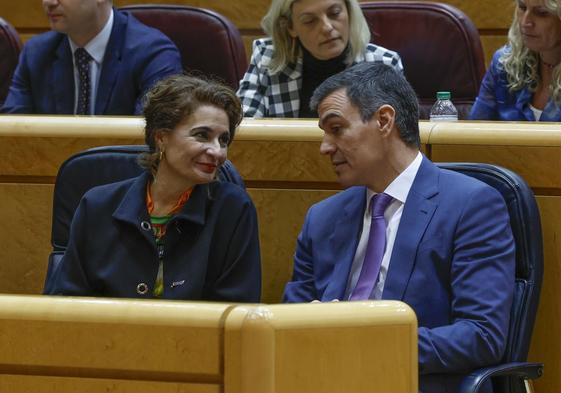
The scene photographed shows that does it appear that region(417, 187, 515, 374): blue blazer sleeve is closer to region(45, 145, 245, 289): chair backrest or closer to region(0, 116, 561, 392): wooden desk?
region(0, 116, 561, 392): wooden desk

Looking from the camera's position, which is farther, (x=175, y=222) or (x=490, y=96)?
(x=490, y=96)

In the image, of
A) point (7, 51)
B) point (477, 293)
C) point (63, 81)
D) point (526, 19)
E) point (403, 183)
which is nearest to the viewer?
point (477, 293)

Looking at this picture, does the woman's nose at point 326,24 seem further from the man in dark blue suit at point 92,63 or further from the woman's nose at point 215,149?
the woman's nose at point 215,149

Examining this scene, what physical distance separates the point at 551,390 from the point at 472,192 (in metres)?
0.32

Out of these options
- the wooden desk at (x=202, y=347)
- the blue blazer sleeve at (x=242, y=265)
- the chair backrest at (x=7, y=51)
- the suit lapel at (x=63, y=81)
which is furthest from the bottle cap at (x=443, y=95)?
the wooden desk at (x=202, y=347)

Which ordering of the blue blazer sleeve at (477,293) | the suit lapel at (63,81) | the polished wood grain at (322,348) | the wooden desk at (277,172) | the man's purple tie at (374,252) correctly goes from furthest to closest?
the suit lapel at (63,81)
the wooden desk at (277,172)
the man's purple tie at (374,252)
the blue blazer sleeve at (477,293)
the polished wood grain at (322,348)

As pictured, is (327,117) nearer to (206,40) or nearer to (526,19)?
(526,19)

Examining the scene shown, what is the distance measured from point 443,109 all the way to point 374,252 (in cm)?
56

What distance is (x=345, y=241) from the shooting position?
1.39m

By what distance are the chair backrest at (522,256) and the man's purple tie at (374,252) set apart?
0.44 feet

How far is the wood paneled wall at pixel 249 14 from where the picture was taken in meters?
2.45

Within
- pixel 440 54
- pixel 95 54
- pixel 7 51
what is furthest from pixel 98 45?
pixel 440 54

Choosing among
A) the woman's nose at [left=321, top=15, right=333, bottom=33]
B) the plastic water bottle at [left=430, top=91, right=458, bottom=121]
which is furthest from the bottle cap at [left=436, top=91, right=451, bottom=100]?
the woman's nose at [left=321, top=15, right=333, bottom=33]

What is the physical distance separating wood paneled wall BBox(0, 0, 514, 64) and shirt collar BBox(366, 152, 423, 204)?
3.66 ft
